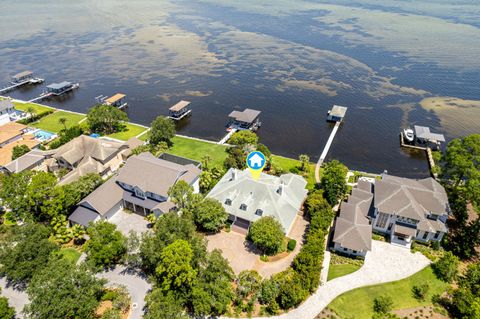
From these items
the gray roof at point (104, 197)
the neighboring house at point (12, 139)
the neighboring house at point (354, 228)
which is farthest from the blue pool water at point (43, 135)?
the neighboring house at point (354, 228)

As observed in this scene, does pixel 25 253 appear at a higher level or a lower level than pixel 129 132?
higher

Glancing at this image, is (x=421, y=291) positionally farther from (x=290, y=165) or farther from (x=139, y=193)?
(x=139, y=193)

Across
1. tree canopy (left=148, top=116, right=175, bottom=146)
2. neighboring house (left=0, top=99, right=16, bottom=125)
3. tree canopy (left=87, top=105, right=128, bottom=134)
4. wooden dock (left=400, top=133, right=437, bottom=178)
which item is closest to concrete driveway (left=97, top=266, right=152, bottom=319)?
tree canopy (left=148, top=116, right=175, bottom=146)

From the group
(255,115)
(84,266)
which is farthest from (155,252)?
(255,115)

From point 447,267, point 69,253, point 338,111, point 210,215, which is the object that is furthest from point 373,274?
point 338,111

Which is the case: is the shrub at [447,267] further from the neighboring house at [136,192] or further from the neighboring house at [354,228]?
the neighboring house at [136,192]

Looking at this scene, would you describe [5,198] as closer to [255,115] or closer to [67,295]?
[67,295]
